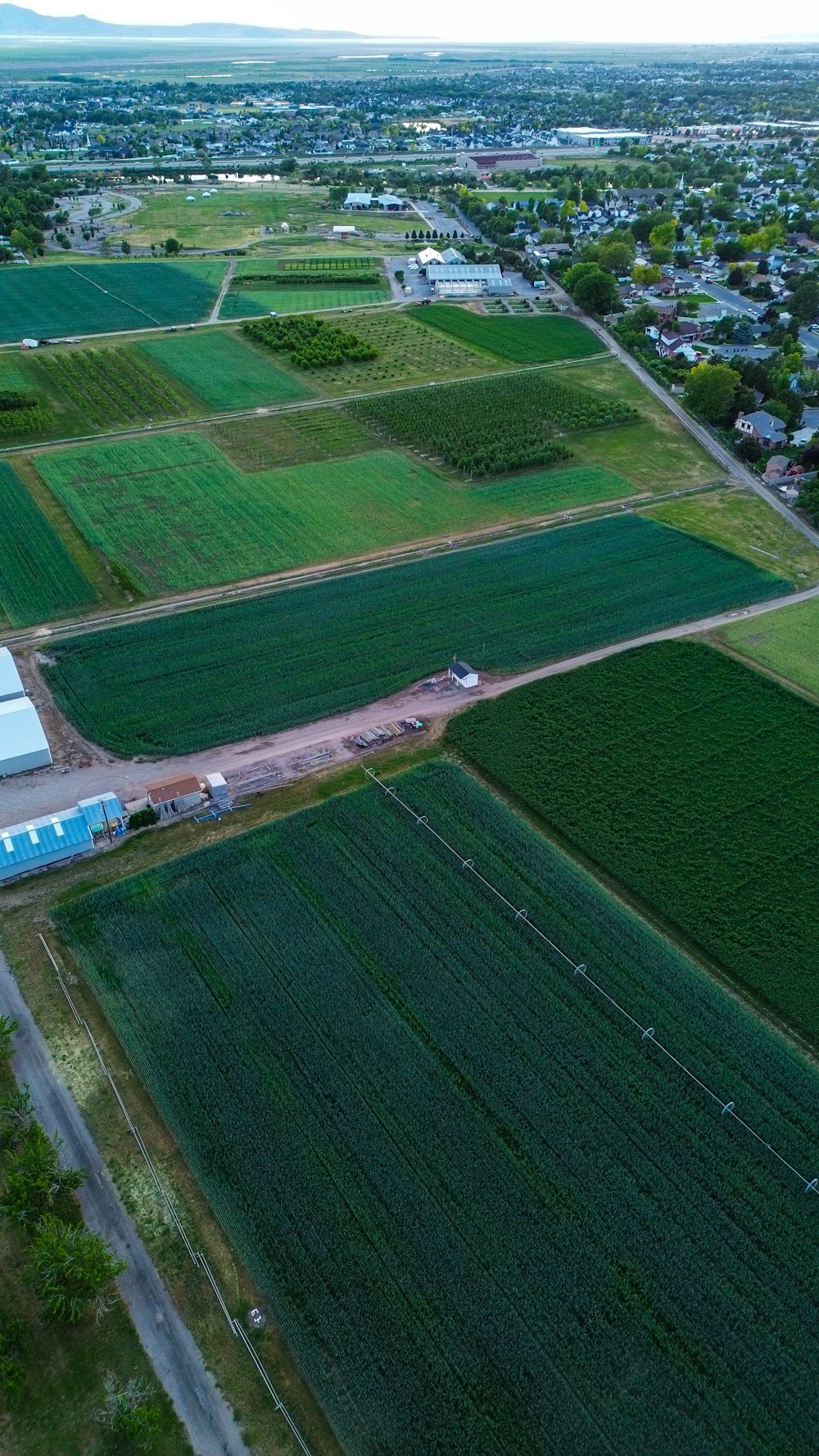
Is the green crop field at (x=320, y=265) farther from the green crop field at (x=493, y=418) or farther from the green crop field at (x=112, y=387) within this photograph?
the green crop field at (x=493, y=418)

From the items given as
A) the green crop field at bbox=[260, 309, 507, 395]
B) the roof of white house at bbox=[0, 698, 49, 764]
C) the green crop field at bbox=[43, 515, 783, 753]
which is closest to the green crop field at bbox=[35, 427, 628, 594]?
the green crop field at bbox=[43, 515, 783, 753]

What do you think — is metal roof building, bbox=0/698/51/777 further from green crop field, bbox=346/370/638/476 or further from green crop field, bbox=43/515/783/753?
green crop field, bbox=346/370/638/476

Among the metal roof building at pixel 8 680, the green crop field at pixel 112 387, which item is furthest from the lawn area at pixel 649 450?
the metal roof building at pixel 8 680

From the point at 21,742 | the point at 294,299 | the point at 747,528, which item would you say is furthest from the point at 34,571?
the point at 294,299

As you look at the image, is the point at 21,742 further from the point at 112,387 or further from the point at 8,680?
the point at 112,387

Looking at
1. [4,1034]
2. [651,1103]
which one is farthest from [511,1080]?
[4,1034]
